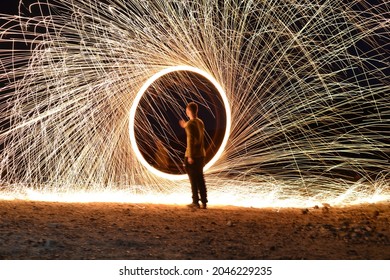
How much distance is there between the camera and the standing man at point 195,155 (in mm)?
8336

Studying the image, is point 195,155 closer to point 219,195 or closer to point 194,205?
point 194,205

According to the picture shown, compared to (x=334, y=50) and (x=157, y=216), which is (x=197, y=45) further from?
(x=157, y=216)

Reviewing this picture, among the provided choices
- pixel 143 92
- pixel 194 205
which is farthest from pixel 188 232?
pixel 143 92

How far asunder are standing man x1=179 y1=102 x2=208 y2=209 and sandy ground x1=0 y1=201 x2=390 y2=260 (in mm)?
272

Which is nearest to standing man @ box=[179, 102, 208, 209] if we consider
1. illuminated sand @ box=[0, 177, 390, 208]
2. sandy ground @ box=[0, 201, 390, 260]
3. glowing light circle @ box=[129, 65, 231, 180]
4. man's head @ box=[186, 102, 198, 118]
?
man's head @ box=[186, 102, 198, 118]

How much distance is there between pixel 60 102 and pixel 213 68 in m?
2.68

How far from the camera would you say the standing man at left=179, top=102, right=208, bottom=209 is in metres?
8.34

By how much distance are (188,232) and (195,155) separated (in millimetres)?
1857

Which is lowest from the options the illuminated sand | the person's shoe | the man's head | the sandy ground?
the sandy ground

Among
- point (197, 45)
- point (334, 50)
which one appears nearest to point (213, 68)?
point (197, 45)

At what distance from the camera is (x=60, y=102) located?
992cm

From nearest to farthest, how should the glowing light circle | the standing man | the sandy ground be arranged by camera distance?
the sandy ground → the standing man → the glowing light circle

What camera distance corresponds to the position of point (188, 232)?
6715 millimetres

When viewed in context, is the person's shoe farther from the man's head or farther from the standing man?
the man's head
